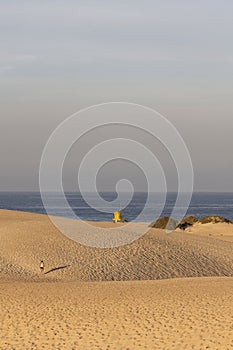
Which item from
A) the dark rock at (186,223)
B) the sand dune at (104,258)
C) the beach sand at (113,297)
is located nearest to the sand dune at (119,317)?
the beach sand at (113,297)

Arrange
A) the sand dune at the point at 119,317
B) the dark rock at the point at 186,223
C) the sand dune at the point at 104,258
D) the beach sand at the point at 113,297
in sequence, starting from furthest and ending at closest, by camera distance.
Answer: the dark rock at the point at 186,223, the sand dune at the point at 104,258, the beach sand at the point at 113,297, the sand dune at the point at 119,317

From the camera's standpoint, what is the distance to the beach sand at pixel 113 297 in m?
20.5

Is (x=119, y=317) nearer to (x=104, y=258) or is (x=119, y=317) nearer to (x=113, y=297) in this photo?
(x=113, y=297)

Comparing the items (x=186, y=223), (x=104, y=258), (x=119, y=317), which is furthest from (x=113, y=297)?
(x=186, y=223)

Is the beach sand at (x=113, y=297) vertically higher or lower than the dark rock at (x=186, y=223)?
lower

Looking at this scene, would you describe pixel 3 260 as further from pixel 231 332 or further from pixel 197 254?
pixel 231 332

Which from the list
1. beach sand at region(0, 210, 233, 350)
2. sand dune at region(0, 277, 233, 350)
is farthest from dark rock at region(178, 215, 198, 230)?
sand dune at region(0, 277, 233, 350)

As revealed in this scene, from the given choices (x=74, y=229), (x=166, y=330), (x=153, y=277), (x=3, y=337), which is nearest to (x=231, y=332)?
(x=166, y=330)

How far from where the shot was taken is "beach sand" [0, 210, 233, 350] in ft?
67.3

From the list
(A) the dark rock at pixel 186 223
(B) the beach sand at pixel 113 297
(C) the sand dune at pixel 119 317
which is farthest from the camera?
(A) the dark rock at pixel 186 223

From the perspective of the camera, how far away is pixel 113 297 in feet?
88.6

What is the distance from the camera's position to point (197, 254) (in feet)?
153

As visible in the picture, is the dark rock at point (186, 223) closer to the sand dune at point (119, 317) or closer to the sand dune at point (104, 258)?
the sand dune at point (104, 258)

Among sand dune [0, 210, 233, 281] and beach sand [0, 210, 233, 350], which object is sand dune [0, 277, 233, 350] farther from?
sand dune [0, 210, 233, 281]
